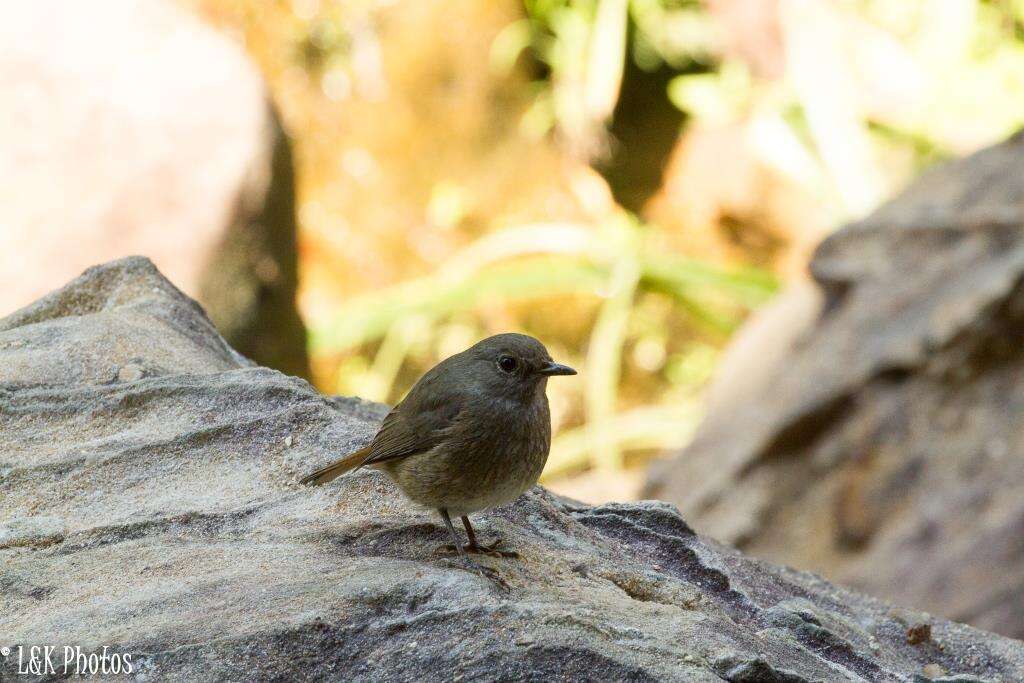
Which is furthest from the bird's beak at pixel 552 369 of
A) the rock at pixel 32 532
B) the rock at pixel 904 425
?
the rock at pixel 904 425

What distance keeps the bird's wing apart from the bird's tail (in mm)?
16

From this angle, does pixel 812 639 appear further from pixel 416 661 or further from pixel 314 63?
pixel 314 63

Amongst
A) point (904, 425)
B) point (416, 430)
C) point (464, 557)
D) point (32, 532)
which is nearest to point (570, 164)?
point (904, 425)

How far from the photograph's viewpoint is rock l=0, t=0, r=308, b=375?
6.16 meters

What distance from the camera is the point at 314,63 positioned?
9.72m

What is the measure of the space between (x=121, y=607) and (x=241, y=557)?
0.31 metres

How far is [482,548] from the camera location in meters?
3.01

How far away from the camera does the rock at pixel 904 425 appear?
17.4ft

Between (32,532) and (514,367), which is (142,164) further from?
(514,367)

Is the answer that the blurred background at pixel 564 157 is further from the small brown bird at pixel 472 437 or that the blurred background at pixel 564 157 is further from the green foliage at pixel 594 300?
the small brown bird at pixel 472 437

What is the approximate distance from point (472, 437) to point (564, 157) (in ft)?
23.9

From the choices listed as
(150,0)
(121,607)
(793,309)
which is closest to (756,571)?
(121,607)

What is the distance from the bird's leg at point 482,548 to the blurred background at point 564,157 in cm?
374

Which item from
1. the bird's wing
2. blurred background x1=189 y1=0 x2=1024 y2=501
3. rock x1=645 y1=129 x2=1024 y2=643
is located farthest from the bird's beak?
blurred background x1=189 y1=0 x2=1024 y2=501
